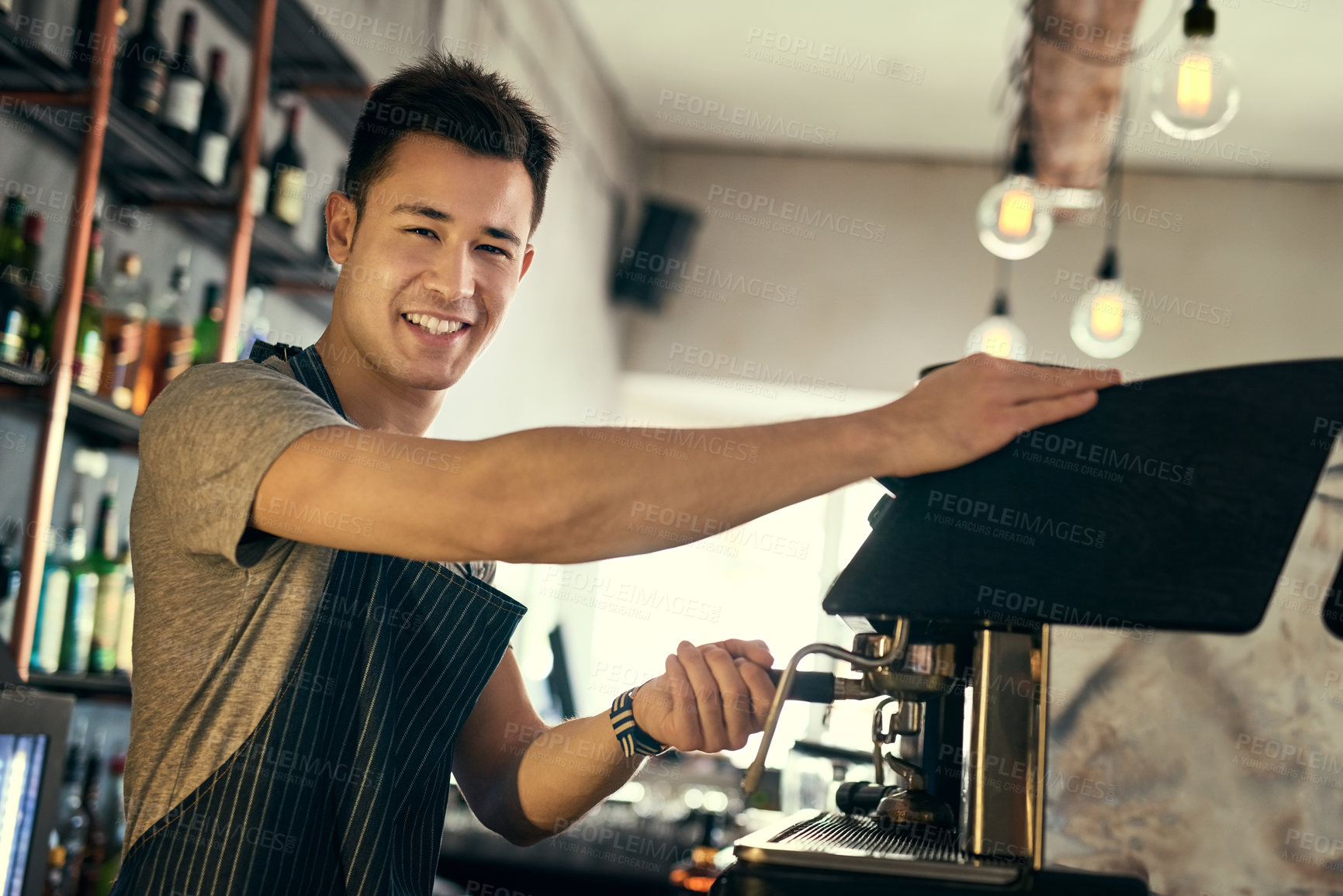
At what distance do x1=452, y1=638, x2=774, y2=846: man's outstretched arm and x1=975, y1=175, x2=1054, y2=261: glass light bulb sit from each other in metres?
2.33

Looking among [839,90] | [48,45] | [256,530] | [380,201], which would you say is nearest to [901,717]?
[256,530]

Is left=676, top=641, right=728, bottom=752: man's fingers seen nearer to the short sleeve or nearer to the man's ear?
the short sleeve

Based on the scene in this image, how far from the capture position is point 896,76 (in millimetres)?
4586

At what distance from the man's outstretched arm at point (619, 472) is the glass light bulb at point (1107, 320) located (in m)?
3.09

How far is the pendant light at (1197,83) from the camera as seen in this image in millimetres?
2465

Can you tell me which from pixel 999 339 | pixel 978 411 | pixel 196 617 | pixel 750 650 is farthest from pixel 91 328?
pixel 999 339

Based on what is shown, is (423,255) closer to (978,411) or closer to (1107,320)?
(978,411)

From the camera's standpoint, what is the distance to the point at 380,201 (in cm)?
115

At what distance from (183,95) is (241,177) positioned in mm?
180

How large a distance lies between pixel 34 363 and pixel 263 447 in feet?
4.17

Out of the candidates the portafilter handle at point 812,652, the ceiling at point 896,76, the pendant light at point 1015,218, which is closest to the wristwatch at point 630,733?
the portafilter handle at point 812,652

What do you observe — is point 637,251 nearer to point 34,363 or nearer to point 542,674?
point 542,674

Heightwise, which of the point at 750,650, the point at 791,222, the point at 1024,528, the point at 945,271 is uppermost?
the point at 791,222

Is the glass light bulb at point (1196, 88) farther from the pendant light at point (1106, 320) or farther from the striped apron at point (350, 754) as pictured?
the striped apron at point (350, 754)
